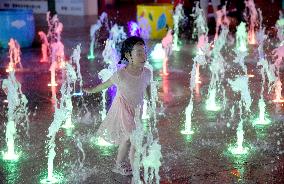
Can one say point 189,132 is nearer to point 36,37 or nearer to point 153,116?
point 153,116

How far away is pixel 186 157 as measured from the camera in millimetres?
5883

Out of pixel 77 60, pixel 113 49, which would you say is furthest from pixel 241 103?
pixel 113 49

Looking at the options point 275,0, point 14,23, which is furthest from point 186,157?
point 275,0

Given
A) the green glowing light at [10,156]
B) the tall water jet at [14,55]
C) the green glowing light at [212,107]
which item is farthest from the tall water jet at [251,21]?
the green glowing light at [10,156]

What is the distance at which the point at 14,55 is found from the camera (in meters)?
12.8

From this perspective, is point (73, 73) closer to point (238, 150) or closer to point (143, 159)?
point (238, 150)

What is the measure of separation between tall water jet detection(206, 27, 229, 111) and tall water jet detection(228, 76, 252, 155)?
288 mm

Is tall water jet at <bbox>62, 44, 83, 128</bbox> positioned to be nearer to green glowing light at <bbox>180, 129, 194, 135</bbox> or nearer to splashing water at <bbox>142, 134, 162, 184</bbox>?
green glowing light at <bbox>180, 129, 194, 135</bbox>

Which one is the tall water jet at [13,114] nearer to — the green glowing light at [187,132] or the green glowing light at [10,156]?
the green glowing light at [10,156]

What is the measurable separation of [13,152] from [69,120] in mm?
1165

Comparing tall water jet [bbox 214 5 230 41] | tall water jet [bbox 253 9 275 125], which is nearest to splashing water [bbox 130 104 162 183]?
tall water jet [bbox 253 9 275 125]

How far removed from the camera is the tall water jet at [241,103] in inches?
241

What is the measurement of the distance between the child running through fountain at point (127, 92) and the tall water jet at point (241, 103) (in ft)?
4.36

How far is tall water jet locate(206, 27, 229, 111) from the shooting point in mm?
8117
